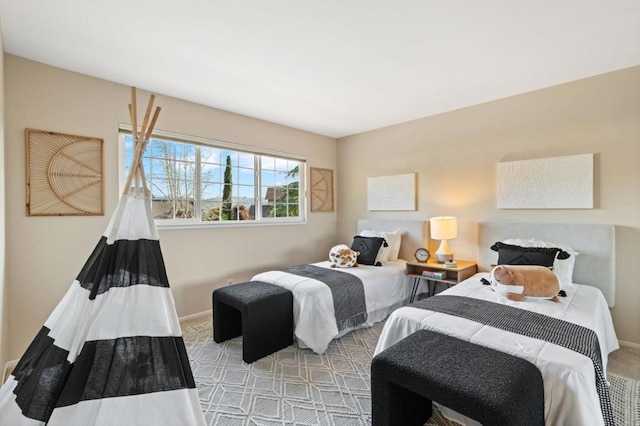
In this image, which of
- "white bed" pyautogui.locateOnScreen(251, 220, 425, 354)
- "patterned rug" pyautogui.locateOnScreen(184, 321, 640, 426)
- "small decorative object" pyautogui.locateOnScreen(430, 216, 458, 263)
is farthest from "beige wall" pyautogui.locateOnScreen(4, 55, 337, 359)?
"small decorative object" pyautogui.locateOnScreen(430, 216, 458, 263)

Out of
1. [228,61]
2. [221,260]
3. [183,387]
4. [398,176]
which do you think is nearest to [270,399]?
[183,387]

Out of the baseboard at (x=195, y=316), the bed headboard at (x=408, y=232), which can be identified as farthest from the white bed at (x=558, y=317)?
the baseboard at (x=195, y=316)

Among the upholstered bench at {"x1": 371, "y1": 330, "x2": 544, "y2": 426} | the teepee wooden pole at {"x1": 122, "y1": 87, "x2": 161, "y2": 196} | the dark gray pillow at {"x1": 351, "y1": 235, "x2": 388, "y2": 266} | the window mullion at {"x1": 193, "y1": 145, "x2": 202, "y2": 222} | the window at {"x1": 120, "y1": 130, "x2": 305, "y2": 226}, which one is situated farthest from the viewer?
the dark gray pillow at {"x1": 351, "y1": 235, "x2": 388, "y2": 266}

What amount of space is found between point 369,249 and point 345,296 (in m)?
0.94

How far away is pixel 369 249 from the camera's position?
3773 millimetres

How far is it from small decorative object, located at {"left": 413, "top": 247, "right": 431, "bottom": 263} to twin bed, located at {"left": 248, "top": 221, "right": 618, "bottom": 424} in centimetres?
22

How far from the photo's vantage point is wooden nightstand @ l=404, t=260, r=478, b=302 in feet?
10.7

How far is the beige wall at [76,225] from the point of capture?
243 cm

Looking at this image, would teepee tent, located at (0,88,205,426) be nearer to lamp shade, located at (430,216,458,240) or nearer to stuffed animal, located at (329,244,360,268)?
stuffed animal, located at (329,244,360,268)

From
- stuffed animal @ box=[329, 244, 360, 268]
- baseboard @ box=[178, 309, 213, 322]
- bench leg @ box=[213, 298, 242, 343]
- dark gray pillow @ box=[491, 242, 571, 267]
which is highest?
dark gray pillow @ box=[491, 242, 571, 267]

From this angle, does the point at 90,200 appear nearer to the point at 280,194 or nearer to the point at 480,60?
the point at 280,194

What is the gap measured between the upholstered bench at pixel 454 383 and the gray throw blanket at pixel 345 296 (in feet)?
3.80

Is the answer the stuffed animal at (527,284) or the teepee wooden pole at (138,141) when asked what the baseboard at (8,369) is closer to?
the teepee wooden pole at (138,141)

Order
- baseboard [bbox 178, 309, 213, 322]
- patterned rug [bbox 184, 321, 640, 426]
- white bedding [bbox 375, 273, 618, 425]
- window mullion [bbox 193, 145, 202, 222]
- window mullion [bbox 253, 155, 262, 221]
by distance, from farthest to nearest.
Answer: window mullion [bbox 253, 155, 262, 221], window mullion [bbox 193, 145, 202, 222], baseboard [bbox 178, 309, 213, 322], patterned rug [bbox 184, 321, 640, 426], white bedding [bbox 375, 273, 618, 425]
